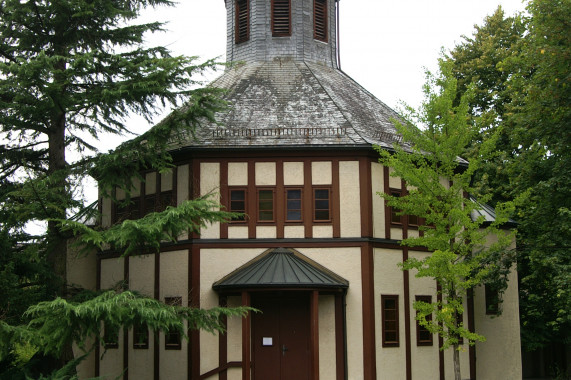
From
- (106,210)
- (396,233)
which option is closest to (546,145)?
(396,233)

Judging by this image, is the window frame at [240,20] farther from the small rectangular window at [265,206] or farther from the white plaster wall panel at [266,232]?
the white plaster wall panel at [266,232]

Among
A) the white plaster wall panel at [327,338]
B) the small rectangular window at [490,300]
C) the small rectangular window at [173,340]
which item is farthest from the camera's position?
the small rectangular window at [490,300]

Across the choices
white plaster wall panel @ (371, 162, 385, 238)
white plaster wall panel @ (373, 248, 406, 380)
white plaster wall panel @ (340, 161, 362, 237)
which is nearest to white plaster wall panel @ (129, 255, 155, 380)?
white plaster wall panel @ (340, 161, 362, 237)

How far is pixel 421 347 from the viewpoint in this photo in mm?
23984

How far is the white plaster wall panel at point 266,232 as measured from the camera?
23.2 m

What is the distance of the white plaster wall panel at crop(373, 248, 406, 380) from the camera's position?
22.9 m

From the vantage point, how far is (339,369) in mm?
22375

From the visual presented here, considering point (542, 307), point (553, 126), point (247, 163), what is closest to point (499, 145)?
point (542, 307)

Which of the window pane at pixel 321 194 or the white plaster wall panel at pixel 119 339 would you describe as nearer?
the window pane at pixel 321 194

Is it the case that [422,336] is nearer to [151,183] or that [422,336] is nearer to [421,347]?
[421,347]

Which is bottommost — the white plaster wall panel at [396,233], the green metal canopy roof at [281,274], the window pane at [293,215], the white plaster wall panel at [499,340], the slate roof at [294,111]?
the white plaster wall panel at [499,340]

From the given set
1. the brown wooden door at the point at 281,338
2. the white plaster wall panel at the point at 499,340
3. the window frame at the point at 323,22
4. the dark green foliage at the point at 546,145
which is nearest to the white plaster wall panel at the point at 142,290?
the brown wooden door at the point at 281,338

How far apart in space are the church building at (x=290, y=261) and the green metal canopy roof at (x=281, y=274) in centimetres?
5

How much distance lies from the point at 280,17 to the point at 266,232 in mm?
9172
